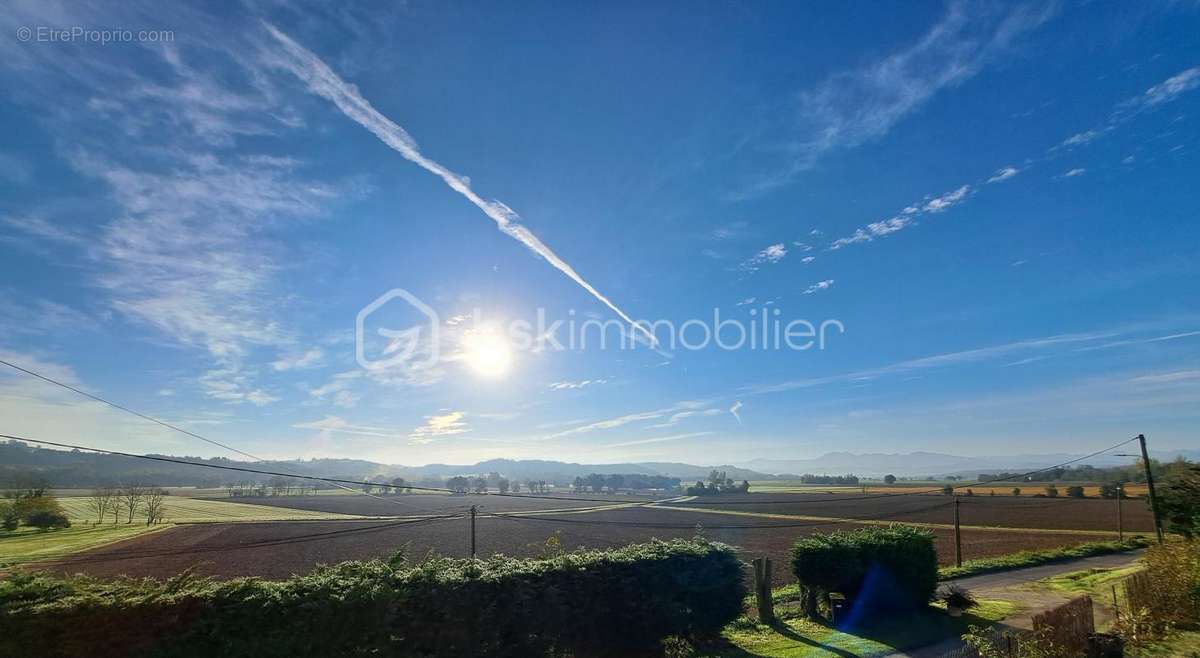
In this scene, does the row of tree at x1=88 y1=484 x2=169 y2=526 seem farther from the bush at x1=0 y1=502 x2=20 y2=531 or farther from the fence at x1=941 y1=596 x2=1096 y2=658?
the fence at x1=941 y1=596 x2=1096 y2=658

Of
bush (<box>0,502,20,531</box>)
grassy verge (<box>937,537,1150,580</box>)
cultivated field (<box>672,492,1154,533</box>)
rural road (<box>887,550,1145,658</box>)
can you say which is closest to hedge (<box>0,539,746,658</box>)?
rural road (<box>887,550,1145,658</box>)

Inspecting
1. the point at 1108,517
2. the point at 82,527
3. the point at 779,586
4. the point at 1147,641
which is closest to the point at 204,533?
the point at 82,527

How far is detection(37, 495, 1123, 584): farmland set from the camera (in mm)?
42006

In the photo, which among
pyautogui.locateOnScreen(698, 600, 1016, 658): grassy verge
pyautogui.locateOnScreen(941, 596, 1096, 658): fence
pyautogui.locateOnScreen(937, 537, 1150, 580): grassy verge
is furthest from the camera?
pyautogui.locateOnScreen(937, 537, 1150, 580): grassy verge

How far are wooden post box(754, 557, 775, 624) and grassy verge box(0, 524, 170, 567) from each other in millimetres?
57079

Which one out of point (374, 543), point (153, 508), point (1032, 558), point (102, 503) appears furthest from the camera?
point (153, 508)

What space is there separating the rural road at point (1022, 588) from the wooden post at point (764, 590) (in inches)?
149

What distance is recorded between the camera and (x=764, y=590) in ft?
52.4

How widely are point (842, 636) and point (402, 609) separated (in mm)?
12139

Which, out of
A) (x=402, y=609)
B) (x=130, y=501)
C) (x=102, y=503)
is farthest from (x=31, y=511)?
(x=402, y=609)

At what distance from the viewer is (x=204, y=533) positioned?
7331 cm

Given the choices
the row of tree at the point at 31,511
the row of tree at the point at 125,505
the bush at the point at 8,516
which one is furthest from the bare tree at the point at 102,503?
the bush at the point at 8,516

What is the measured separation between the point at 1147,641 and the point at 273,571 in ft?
169

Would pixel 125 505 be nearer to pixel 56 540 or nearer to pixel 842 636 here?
pixel 56 540
